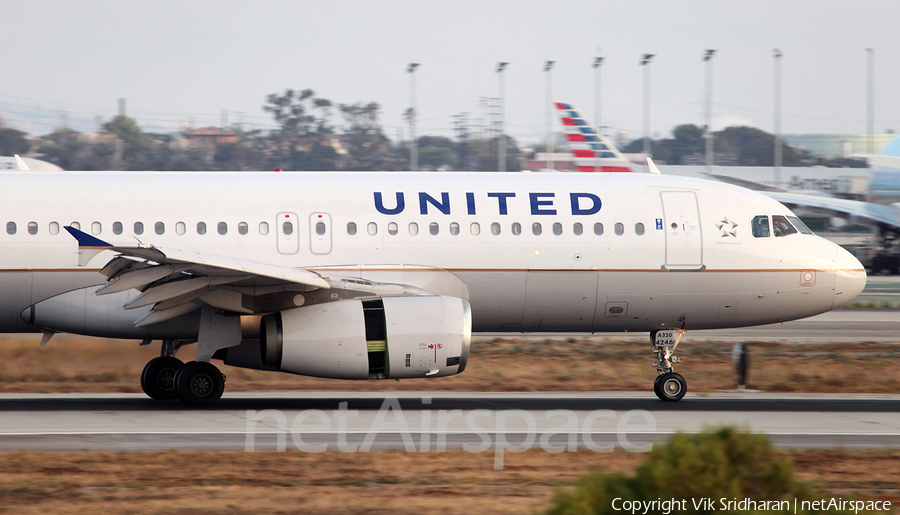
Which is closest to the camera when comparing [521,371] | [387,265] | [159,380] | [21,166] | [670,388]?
[387,265]

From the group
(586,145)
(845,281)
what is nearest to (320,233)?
(845,281)

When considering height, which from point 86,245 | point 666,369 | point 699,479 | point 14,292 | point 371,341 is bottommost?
point 666,369

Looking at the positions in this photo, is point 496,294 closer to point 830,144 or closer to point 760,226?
point 760,226

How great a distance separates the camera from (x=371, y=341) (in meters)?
13.8

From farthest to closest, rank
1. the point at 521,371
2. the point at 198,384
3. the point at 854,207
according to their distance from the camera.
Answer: the point at 854,207 < the point at 521,371 < the point at 198,384

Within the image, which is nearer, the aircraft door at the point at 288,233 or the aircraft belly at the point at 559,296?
the aircraft door at the point at 288,233

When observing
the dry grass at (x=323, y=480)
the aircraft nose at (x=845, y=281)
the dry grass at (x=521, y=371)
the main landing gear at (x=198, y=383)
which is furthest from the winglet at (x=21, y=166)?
the aircraft nose at (x=845, y=281)

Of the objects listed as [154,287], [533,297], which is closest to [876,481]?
[533,297]

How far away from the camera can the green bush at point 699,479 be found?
501 centimetres

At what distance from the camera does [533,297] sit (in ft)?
51.5

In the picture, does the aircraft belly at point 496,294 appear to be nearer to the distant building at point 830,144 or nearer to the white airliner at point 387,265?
the white airliner at point 387,265

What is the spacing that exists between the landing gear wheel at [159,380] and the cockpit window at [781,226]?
1111 centimetres

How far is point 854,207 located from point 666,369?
4069 cm

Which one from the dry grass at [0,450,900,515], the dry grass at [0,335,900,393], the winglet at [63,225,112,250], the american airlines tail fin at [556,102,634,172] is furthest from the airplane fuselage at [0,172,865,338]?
the american airlines tail fin at [556,102,634,172]
